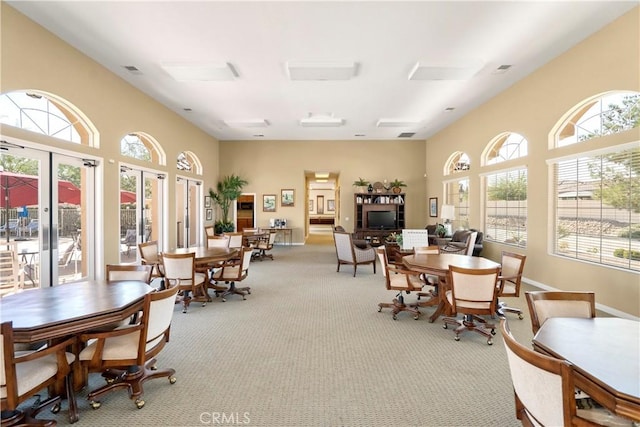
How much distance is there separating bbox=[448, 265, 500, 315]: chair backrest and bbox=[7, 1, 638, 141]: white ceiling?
3.16m

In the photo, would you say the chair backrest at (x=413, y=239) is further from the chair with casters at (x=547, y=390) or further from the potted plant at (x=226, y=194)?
the potted plant at (x=226, y=194)

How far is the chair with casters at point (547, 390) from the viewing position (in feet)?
4.15

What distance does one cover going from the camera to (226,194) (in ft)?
36.8

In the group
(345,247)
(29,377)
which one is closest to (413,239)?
(345,247)

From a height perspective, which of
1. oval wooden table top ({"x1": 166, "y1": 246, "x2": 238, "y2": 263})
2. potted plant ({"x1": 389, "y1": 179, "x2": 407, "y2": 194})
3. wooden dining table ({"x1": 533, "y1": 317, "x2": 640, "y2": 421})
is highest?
potted plant ({"x1": 389, "y1": 179, "x2": 407, "y2": 194})

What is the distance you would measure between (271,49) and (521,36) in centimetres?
364

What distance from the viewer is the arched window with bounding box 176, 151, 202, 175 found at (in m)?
8.95

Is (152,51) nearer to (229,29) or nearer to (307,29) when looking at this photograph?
(229,29)

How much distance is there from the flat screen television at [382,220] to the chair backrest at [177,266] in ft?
25.5

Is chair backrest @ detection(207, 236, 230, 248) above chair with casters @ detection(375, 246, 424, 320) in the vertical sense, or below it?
above

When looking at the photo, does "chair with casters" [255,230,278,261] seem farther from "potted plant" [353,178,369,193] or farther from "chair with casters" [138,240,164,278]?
"potted plant" [353,178,369,193]

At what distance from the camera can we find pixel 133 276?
3314mm

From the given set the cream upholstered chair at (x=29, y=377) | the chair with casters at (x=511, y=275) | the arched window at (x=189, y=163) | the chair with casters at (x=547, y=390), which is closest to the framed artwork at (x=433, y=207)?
the chair with casters at (x=511, y=275)

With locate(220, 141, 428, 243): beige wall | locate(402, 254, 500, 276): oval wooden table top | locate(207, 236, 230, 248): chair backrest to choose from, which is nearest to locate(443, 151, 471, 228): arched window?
locate(220, 141, 428, 243): beige wall
